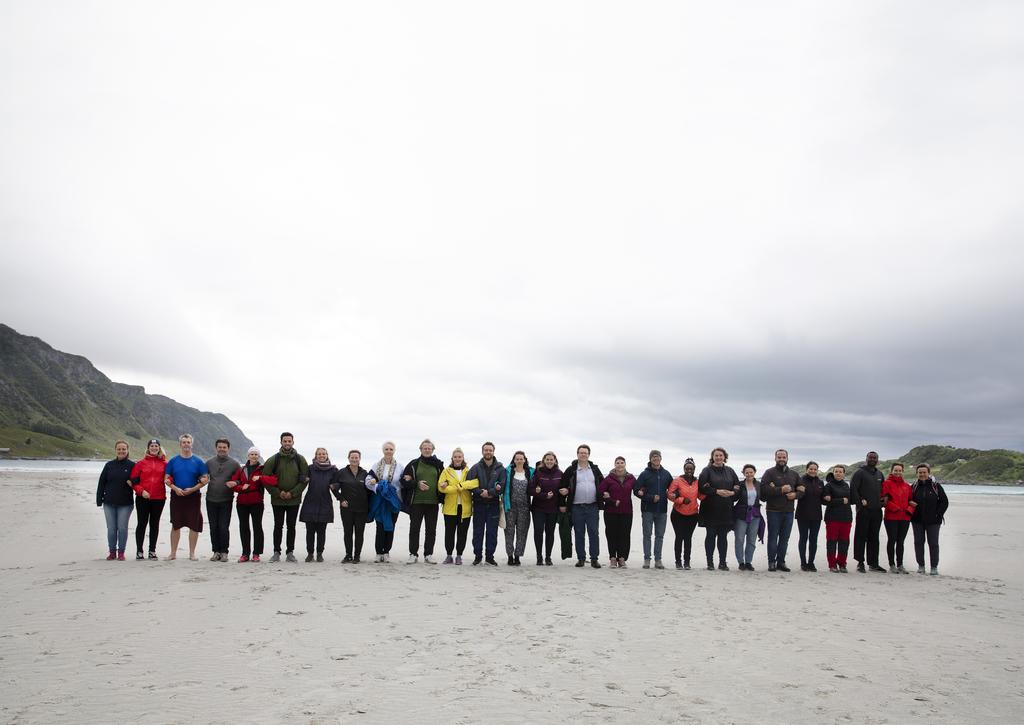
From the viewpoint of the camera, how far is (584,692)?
5.47 m

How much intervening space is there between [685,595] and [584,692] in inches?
196

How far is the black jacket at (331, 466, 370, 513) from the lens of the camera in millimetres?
12062

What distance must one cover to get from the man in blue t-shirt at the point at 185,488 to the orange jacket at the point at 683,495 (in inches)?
355

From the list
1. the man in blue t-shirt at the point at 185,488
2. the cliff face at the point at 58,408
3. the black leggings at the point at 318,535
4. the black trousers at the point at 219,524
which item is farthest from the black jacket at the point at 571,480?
the cliff face at the point at 58,408

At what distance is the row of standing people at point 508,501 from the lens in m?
11.7

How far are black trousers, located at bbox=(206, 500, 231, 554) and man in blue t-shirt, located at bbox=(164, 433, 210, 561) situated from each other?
9.3 inches

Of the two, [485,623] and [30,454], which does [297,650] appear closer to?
[485,623]

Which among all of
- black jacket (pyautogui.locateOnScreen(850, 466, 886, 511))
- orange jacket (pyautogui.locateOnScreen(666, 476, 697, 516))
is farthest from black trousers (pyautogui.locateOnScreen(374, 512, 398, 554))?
black jacket (pyautogui.locateOnScreen(850, 466, 886, 511))

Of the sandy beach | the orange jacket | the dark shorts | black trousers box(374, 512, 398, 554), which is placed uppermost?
the orange jacket

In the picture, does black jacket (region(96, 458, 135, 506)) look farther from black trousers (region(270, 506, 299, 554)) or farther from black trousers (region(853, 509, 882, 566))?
black trousers (region(853, 509, 882, 566))

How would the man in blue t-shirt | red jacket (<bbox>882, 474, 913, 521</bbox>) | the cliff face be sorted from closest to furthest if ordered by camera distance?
the man in blue t-shirt → red jacket (<bbox>882, 474, 913, 521</bbox>) → the cliff face

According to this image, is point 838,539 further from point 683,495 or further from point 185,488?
point 185,488

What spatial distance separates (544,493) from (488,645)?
569 cm

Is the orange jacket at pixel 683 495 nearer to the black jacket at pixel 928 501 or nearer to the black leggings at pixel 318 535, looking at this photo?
the black jacket at pixel 928 501
